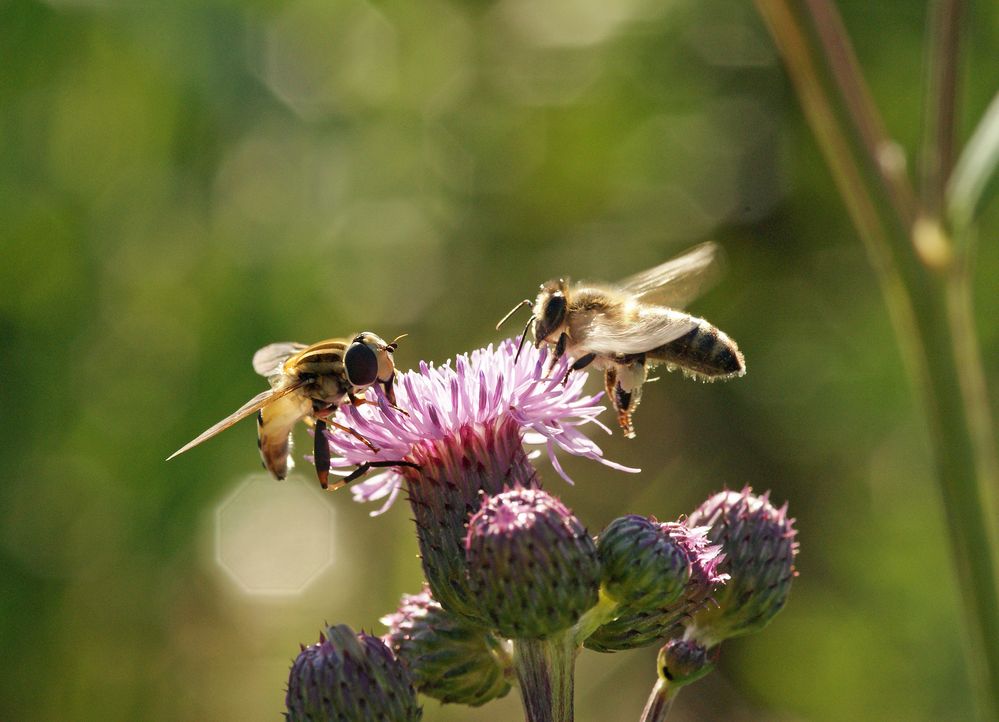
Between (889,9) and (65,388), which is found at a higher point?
(889,9)

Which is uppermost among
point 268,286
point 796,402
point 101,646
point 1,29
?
point 1,29

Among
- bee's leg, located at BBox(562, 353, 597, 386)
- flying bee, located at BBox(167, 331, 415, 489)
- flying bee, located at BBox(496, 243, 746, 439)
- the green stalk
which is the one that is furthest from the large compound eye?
the green stalk

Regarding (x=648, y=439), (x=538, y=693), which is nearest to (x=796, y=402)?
(x=648, y=439)

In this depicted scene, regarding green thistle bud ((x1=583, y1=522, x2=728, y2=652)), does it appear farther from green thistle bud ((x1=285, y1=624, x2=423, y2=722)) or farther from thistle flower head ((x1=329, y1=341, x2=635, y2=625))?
green thistle bud ((x1=285, y1=624, x2=423, y2=722))

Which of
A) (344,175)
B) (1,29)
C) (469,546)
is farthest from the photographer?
(344,175)

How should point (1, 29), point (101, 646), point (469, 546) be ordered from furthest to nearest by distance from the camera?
point (1, 29) < point (101, 646) < point (469, 546)

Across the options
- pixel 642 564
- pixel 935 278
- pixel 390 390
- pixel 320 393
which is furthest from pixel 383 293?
pixel 642 564

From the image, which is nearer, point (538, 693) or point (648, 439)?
point (538, 693)

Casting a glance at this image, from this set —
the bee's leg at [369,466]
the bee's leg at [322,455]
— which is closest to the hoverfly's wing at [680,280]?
the bee's leg at [369,466]

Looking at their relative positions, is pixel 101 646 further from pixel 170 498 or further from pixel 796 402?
pixel 796 402
